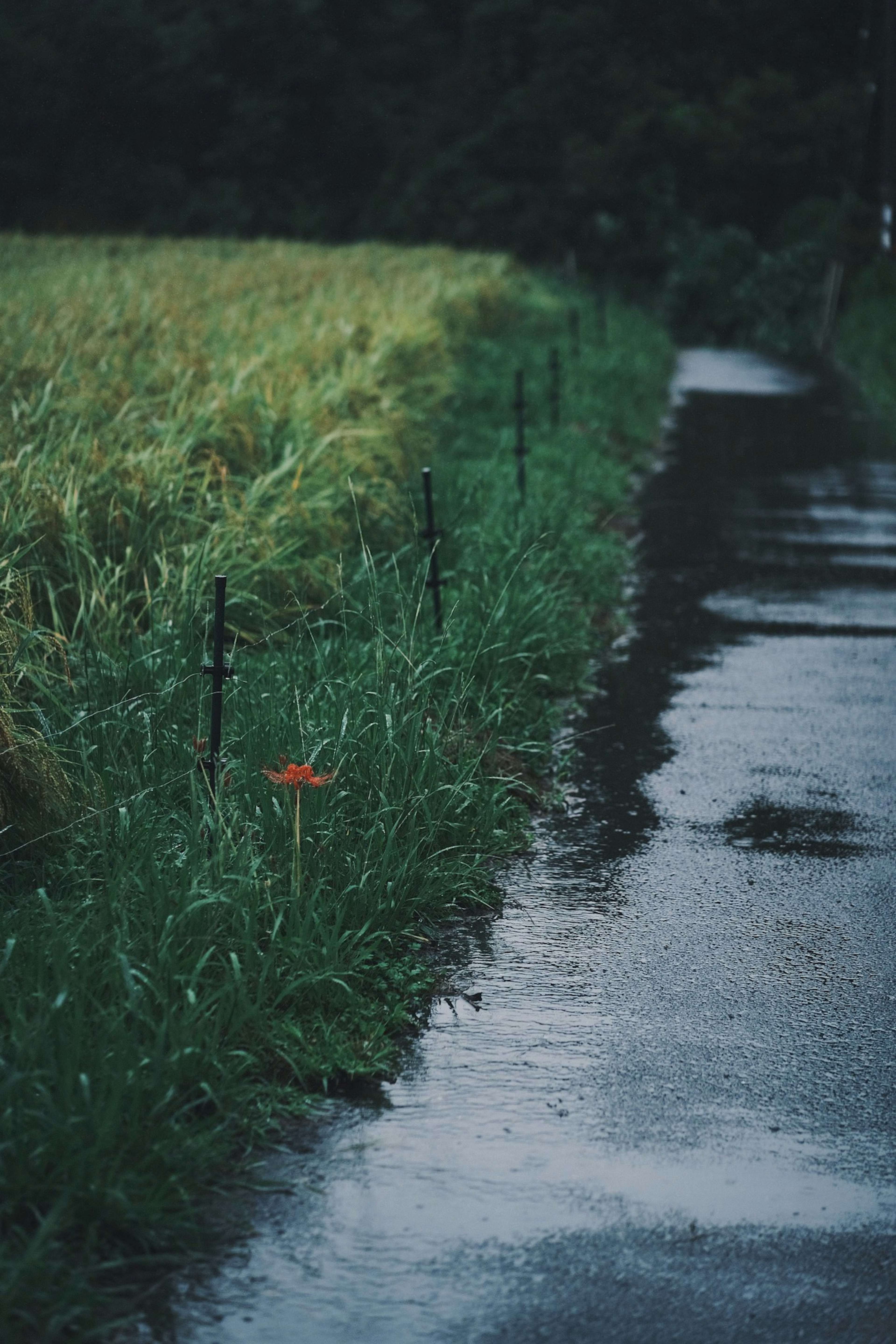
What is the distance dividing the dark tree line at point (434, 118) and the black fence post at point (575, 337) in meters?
28.1

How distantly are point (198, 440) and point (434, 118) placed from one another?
2030 inches

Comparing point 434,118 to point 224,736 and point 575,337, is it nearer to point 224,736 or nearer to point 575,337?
point 575,337

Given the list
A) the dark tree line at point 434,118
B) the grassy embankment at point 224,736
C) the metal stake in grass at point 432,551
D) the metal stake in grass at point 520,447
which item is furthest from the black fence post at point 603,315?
the metal stake in grass at point 432,551

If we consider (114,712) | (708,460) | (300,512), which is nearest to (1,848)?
(114,712)

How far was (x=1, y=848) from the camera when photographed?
4934 millimetres

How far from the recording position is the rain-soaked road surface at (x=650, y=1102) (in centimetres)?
326

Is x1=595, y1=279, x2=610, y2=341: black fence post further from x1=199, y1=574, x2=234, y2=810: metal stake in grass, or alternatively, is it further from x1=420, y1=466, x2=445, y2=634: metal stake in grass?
x1=199, y1=574, x2=234, y2=810: metal stake in grass

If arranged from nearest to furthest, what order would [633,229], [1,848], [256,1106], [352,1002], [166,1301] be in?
[166,1301] → [256,1106] → [352,1002] → [1,848] → [633,229]

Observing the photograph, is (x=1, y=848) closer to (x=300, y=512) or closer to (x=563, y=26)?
(x=300, y=512)

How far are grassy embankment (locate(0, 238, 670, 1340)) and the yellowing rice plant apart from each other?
0.04 meters

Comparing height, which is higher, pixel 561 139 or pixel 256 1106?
pixel 561 139

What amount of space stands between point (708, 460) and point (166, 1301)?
47.5 ft

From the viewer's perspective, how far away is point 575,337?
928 inches

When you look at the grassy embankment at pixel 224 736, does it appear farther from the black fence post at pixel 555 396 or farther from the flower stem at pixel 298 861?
the black fence post at pixel 555 396
